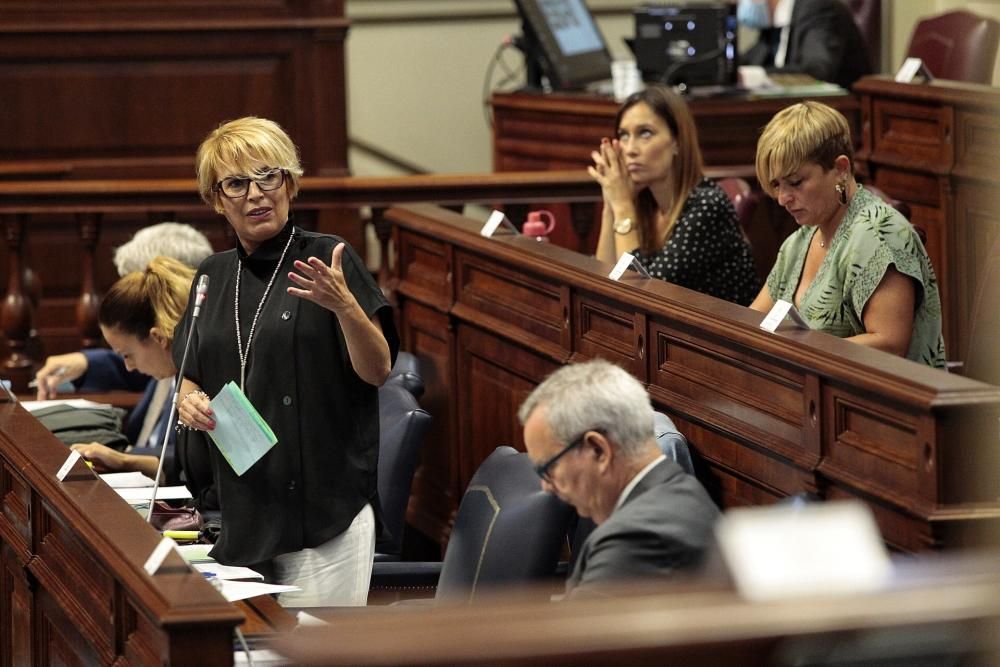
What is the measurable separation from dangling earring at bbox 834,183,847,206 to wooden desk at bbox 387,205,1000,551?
1.08 feet

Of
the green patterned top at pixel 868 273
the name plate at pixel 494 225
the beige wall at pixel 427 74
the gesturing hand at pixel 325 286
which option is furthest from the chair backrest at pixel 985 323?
the beige wall at pixel 427 74

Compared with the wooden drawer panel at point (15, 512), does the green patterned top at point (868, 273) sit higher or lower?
higher

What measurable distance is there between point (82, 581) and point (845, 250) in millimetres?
1655

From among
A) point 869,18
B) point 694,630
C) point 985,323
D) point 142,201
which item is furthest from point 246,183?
point 869,18

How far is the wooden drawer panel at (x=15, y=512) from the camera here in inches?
138

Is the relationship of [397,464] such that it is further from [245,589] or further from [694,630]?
[694,630]

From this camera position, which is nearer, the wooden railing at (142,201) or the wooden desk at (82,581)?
the wooden desk at (82,581)

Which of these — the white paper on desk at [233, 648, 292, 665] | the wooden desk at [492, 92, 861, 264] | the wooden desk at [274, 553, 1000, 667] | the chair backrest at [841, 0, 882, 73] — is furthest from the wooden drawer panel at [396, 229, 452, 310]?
the chair backrest at [841, 0, 882, 73]

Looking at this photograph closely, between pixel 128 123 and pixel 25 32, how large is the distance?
1.85ft

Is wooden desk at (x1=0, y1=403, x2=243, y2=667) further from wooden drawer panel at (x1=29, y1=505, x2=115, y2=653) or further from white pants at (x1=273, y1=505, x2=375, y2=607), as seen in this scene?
white pants at (x1=273, y1=505, x2=375, y2=607)

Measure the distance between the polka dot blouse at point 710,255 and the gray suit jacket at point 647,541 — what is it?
1.78 m

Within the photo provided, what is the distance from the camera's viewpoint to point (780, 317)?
3.11 m

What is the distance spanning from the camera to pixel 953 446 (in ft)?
8.55

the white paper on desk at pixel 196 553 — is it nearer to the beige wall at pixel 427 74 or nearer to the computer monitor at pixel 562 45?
the computer monitor at pixel 562 45
